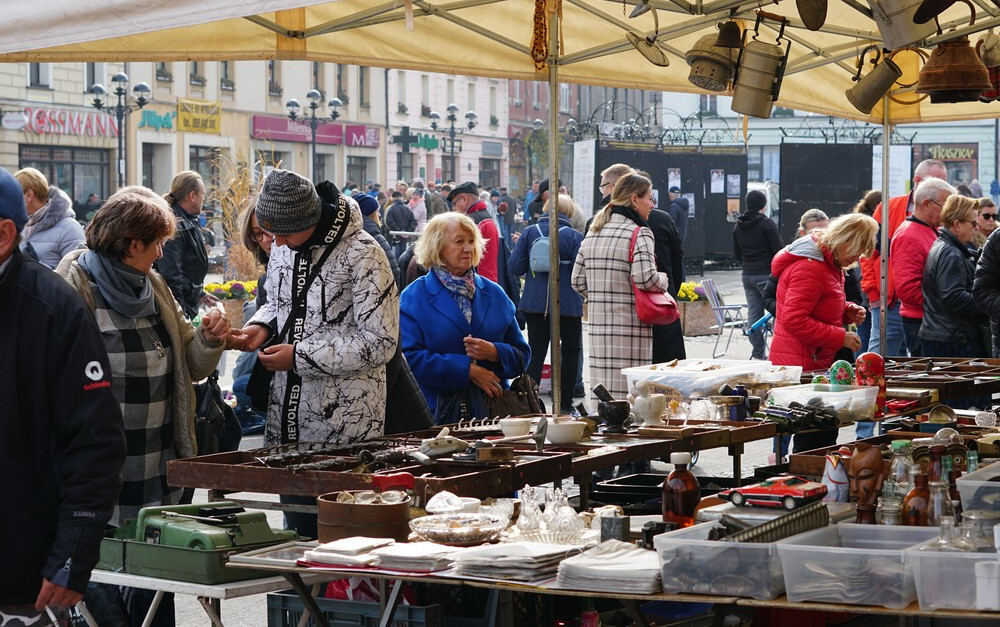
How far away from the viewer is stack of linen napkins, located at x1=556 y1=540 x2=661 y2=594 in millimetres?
2986

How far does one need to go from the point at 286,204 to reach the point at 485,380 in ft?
5.07

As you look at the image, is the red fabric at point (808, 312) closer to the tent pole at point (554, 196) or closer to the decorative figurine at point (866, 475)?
the tent pole at point (554, 196)

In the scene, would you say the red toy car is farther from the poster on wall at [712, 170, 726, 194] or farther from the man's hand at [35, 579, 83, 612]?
the poster on wall at [712, 170, 726, 194]

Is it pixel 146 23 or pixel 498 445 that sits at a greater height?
pixel 146 23

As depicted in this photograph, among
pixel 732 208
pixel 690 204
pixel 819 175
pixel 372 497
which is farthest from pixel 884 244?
pixel 732 208

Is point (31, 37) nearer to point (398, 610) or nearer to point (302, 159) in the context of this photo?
point (398, 610)

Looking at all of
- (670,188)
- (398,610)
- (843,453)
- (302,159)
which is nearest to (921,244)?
(843,453)

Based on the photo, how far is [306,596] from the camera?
3.42 meters

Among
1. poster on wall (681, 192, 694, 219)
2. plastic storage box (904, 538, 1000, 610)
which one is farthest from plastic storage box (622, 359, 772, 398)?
poster on wall (681, 192, 694, 219)

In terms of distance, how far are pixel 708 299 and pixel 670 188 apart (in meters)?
11.6

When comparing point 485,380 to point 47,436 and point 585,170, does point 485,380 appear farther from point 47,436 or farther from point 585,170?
point 585,170

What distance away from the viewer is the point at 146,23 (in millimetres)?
3764

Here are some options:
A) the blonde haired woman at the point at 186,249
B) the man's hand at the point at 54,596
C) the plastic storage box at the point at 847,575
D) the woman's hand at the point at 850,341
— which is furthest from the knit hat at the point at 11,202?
the blonde haired woman at the point at 186,249

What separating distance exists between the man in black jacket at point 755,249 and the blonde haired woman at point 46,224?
6391mm
